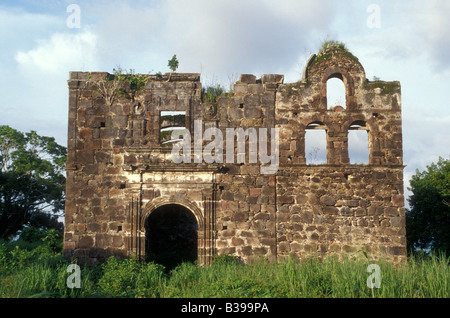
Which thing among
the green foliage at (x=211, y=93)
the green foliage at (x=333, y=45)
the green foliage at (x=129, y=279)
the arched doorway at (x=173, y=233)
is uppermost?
the green foliage at (x=333, y=45)

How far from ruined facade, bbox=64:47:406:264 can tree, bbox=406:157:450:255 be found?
733 cm

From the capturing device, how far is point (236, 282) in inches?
392

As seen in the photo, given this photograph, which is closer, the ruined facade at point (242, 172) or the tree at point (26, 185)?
the ruined facade at point (242, 172)

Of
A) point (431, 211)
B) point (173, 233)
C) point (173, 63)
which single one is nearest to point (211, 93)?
point (173, 63)

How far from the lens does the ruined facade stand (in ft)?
44.6

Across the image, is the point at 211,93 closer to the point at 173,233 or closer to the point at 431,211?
the point at 173,233

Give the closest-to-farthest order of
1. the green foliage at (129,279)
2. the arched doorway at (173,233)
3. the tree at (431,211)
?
the green foliage at (129,279), the arched doorway at (173,233), the tree at (431,211)

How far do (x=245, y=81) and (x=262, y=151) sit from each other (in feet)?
7.65

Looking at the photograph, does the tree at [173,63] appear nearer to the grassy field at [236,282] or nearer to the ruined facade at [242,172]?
the ruined facade at [242,172]

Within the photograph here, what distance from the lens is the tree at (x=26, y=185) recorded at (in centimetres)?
2372

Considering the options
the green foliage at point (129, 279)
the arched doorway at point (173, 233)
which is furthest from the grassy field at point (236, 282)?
the arched doorway at point (173, 233)

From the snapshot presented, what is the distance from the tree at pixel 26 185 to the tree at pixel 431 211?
18532 mm

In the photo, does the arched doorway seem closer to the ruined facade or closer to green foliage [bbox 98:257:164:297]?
the ruined facade

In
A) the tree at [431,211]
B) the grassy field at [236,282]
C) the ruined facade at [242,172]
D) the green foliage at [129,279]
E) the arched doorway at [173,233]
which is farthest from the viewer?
the tree at [431,211]
